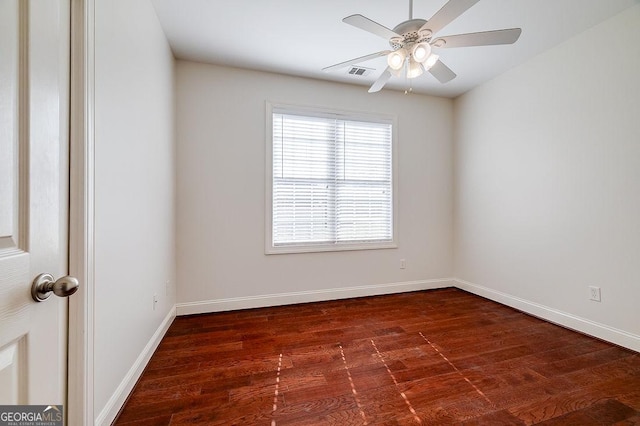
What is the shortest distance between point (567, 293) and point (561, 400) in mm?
1398

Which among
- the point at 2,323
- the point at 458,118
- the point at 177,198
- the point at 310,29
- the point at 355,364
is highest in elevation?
the point at 310,29

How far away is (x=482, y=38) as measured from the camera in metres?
1.61

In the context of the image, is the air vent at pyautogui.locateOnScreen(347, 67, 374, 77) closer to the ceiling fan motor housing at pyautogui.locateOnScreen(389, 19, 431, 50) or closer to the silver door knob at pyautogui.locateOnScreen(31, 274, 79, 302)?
the ceiling fan motor housing at pyautogui.locateOnScreen(389, 19, 431, 50)

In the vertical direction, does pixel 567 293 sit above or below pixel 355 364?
above

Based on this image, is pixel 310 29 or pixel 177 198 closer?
pixel 310 29

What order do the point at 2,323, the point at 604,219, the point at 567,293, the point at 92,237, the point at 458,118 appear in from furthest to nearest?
the point at 458,118
the point at 567,293
the point at 604,219
the point at 92,237
the point at 2,323

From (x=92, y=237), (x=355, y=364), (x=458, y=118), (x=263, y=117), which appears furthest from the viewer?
(x=458, y=118)

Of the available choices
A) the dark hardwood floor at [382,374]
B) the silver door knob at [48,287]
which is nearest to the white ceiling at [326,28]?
the silver door knob at [48,287]

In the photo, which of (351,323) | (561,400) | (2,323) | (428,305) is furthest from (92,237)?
(428,305)

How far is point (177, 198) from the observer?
9.11 feet

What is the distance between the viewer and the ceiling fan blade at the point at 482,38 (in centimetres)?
154

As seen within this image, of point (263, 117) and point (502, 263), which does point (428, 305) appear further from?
point (263, 117)

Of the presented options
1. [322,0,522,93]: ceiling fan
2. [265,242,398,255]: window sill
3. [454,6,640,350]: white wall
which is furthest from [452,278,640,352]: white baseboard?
[322,0,522,93]: ceiling fan

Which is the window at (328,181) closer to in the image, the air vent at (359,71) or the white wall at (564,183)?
the air vent at (359,71)
